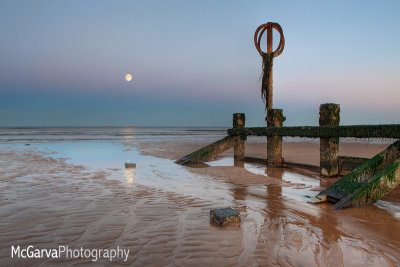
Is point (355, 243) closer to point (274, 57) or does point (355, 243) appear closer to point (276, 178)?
point (276, 178)

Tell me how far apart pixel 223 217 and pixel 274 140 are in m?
5.10

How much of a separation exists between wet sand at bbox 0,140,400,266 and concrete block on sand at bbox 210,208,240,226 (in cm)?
10

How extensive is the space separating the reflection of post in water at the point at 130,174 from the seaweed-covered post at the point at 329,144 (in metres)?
5.11

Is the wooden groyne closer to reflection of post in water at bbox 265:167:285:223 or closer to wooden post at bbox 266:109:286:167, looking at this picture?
wooden post at bbox 266:109:286:167

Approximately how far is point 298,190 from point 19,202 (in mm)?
5450

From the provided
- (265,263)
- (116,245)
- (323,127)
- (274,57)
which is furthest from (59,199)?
(274,57)

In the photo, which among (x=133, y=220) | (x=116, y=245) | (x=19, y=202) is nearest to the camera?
(x=116, y=245)

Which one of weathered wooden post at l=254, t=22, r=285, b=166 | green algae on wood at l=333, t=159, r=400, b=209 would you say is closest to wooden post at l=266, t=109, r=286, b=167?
weathered wooden post at l=254, t=22, r=285, b=166

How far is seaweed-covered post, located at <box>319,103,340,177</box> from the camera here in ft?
20.0

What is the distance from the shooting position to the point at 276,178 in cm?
645

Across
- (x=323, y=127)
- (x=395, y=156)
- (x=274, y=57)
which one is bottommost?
(x=395, y=156)

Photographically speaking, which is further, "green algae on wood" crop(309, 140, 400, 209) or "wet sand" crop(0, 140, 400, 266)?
"green algae on wood" crop(309, 140, 400, 209)

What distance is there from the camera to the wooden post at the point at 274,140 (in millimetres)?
7680

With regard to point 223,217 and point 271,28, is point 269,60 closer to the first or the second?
point 271,28
